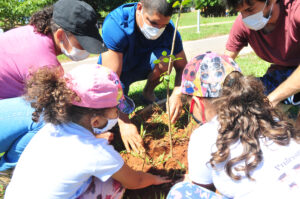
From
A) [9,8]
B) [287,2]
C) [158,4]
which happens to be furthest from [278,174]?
[9,8]

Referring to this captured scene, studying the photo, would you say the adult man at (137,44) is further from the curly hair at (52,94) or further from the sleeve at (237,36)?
the curly hair at (52,94)

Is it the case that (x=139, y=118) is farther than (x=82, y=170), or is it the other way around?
(x=139, y=118)

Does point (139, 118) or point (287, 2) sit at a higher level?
point (287, 2)

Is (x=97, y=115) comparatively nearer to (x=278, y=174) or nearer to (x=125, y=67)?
(x=278, y=174)

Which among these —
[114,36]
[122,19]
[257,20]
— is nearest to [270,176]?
[257,20]

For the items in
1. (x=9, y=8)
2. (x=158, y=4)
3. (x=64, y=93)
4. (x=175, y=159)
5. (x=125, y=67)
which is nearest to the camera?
(x=64, y=93)

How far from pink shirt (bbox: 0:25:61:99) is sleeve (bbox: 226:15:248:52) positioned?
1636mm

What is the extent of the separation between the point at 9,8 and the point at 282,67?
13.0 m

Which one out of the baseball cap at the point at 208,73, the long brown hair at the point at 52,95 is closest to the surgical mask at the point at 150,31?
the baseball cap at the point at 208,73

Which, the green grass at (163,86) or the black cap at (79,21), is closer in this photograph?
the black cap at (79,21)

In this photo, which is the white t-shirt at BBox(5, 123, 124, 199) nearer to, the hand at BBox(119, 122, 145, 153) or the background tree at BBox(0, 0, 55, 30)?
the hand at BBox(119, 122, 145, 153)

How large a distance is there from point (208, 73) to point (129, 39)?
4.62 ft

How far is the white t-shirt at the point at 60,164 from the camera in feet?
3.79

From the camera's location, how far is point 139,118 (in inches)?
98.4
